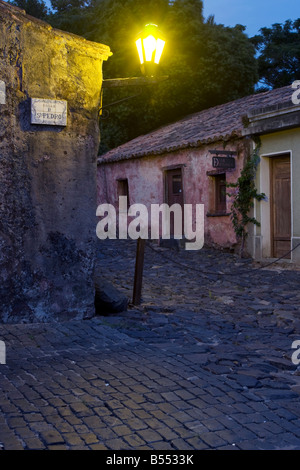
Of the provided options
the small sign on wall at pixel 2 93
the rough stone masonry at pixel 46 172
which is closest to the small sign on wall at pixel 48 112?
the rough stone masonry at pixel 46 172

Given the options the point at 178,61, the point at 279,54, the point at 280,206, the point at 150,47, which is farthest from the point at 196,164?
the point at 279,54

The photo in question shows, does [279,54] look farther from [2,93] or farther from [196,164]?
[2,93]

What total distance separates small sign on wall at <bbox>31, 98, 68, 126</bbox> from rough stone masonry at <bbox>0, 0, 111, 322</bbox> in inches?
1.2

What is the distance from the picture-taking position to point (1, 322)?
609cm

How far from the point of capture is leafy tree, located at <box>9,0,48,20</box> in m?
30.1

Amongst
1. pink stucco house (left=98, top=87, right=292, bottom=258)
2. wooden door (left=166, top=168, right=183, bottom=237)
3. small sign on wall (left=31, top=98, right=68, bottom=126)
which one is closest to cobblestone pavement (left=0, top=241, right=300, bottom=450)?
small sign on wall (left=31, top=98, right=68, bottom=126)

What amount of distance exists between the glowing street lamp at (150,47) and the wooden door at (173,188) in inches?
373

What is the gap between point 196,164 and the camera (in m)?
15.7

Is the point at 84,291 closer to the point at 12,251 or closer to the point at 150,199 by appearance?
the point at 12,251

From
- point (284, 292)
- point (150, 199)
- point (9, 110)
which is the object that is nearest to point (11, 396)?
point (9, 110)

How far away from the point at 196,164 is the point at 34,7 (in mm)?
20294

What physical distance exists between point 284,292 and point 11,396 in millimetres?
5923

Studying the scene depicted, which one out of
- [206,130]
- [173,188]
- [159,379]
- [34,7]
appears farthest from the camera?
[34,7]

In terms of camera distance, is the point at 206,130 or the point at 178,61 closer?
the point at 206,130
